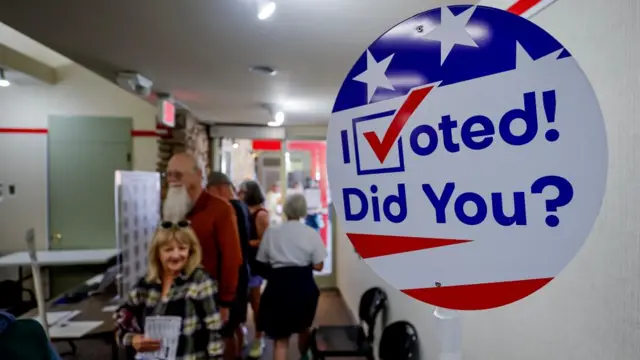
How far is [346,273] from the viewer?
15.3 feet

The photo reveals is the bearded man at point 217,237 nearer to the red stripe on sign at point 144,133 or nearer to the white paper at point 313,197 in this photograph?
the red stripe on sign at point 144,133

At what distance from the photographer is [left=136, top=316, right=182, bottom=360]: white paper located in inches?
67.2

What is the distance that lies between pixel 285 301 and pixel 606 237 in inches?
83.1

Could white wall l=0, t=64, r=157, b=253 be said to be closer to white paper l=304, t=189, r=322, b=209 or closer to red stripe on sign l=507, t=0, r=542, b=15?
white paper l=304, t=189, r=322, b=209

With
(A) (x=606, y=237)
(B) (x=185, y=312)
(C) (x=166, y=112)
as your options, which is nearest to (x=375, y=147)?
(A) (x=606, y=237)

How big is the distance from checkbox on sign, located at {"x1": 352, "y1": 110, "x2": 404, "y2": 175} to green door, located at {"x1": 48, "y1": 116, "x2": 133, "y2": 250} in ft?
15.9

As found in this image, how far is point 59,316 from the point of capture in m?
3.75

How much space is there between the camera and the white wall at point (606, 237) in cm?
82

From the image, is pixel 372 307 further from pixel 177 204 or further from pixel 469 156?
pixel 469 156

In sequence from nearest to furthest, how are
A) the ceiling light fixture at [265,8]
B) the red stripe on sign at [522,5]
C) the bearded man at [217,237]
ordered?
the red stripe on sign at [522,5] < the ceiling light fixture at [265,8] < the bearded man at [217,237]

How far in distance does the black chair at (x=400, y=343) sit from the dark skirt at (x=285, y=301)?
24.9 inches

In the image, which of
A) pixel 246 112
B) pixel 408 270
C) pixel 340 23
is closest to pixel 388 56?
pixel 408 270

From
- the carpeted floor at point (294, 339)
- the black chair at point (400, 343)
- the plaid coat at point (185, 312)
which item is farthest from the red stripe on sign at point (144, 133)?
the black chair at point (400, 343)

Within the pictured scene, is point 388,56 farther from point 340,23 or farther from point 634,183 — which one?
point 340,23
